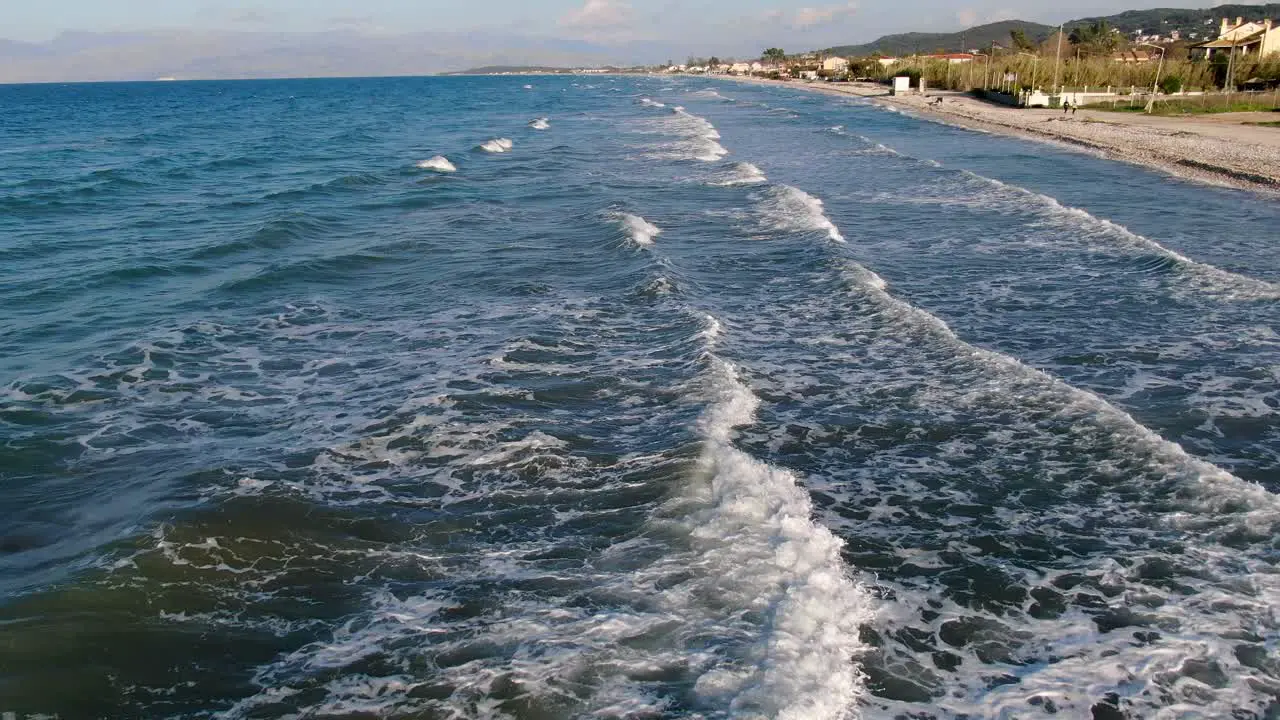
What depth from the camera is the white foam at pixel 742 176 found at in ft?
93.1

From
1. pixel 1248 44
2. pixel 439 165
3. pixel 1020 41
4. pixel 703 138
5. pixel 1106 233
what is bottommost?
pixel 1106 233

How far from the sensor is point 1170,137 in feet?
116

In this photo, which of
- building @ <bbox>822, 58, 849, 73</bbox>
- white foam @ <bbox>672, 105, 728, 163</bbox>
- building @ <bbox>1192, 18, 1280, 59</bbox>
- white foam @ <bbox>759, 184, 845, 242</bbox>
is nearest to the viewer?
white foam @ <bbox>759, 184, 845, 242</bbox>

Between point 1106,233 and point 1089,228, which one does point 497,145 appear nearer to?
point 1089,228

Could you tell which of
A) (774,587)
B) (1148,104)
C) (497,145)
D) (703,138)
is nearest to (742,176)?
(703,138)

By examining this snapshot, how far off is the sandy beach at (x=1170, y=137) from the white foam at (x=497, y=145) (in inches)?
971

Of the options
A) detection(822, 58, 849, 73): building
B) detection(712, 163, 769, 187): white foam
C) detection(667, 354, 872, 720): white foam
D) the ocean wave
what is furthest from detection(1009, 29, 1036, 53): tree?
detection(667, 354, 872, 720): white foam

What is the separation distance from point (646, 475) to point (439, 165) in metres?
28.4

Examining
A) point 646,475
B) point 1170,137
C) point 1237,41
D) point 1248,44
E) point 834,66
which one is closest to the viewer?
point 646,475

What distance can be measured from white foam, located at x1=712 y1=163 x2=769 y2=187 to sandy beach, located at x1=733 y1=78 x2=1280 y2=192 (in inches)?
507

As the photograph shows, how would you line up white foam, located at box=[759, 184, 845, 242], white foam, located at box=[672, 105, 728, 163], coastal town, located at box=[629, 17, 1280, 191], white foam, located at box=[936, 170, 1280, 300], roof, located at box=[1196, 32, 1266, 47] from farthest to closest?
roof, located at box=[1196, 32, 1266, 47]
white foam, located at box=[672, 105, 728, 163]
coastal town, located at box=[629, 17, 1280, 191]
white foam, located at box=[759, 184, 845, 242]
white foam, located at box=[936, 170, 1280, 300]

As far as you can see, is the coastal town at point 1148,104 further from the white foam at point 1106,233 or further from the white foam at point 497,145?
the white foam at point 497,145

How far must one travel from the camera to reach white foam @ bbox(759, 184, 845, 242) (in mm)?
20500

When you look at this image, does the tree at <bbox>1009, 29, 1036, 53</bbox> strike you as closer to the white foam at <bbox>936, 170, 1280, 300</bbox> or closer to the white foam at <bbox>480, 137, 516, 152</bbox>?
the white foam at <bbox>480, 137, 516, 152</bbox>
